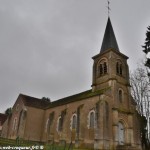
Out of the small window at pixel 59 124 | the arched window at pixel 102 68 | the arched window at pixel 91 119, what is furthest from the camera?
the small window at pixel 59 124

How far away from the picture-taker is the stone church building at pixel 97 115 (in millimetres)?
27094

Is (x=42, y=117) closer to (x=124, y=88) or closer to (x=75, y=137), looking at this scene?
(x=75, y=137)


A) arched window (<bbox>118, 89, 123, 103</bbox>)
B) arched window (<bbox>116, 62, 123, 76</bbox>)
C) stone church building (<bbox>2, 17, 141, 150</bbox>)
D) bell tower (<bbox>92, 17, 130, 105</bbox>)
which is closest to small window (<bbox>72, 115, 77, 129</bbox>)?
stone church building (<bbox>2, 17, 141, 150</bbox>)

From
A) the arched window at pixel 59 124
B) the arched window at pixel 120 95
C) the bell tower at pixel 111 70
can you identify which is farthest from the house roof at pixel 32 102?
the arched window at pixel 120 95

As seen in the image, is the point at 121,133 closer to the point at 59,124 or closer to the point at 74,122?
the point at 74,122

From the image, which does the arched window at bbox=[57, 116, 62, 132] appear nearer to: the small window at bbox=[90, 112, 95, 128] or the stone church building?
the stone church building

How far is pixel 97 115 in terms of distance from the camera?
2716 cm

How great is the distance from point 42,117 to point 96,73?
48.2 feet

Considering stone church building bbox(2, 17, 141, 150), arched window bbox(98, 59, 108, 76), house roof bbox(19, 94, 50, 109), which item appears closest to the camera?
stone church building bbox(2, 17, 141, 150)

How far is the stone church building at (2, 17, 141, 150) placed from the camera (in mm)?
27094

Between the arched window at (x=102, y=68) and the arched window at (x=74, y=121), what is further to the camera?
the arched window at (x=102, y=68)

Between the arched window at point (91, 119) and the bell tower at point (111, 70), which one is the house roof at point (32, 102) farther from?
the arched window at point (91, 119)

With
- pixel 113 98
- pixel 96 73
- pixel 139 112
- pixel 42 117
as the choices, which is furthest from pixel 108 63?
pixel 42 117

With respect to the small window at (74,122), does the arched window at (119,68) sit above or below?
above
